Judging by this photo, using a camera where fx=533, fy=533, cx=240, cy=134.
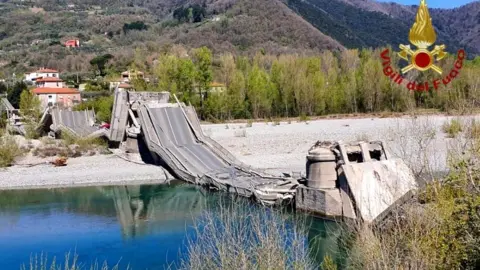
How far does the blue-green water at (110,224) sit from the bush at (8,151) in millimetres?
5644

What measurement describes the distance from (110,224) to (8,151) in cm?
1452

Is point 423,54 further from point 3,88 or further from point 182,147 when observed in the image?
point 3,88

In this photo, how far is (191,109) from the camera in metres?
30.3

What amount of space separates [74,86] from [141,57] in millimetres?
11849

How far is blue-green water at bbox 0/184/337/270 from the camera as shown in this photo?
588 inches

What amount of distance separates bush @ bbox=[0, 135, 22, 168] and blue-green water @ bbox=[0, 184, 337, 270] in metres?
5.64

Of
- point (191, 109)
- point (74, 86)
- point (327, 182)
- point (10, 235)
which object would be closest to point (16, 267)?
→ point (10, 235)

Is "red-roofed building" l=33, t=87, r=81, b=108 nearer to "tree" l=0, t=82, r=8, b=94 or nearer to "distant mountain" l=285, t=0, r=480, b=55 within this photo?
"tree" l=0, t=82, r=8, b=94

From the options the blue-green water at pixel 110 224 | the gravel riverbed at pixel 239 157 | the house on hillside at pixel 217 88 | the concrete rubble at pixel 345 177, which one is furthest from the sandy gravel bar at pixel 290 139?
the house on hillside at pixel 217 88

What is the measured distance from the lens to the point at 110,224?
1894 centimetres

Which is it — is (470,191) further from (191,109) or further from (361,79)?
(361,79)

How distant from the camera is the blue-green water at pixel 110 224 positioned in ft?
49.0

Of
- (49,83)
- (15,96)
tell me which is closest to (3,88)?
(49,83)

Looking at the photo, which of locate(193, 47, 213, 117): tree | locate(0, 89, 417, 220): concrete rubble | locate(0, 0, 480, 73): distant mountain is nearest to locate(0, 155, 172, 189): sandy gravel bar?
locate(0, 89, 417, 220): concrete rubble
